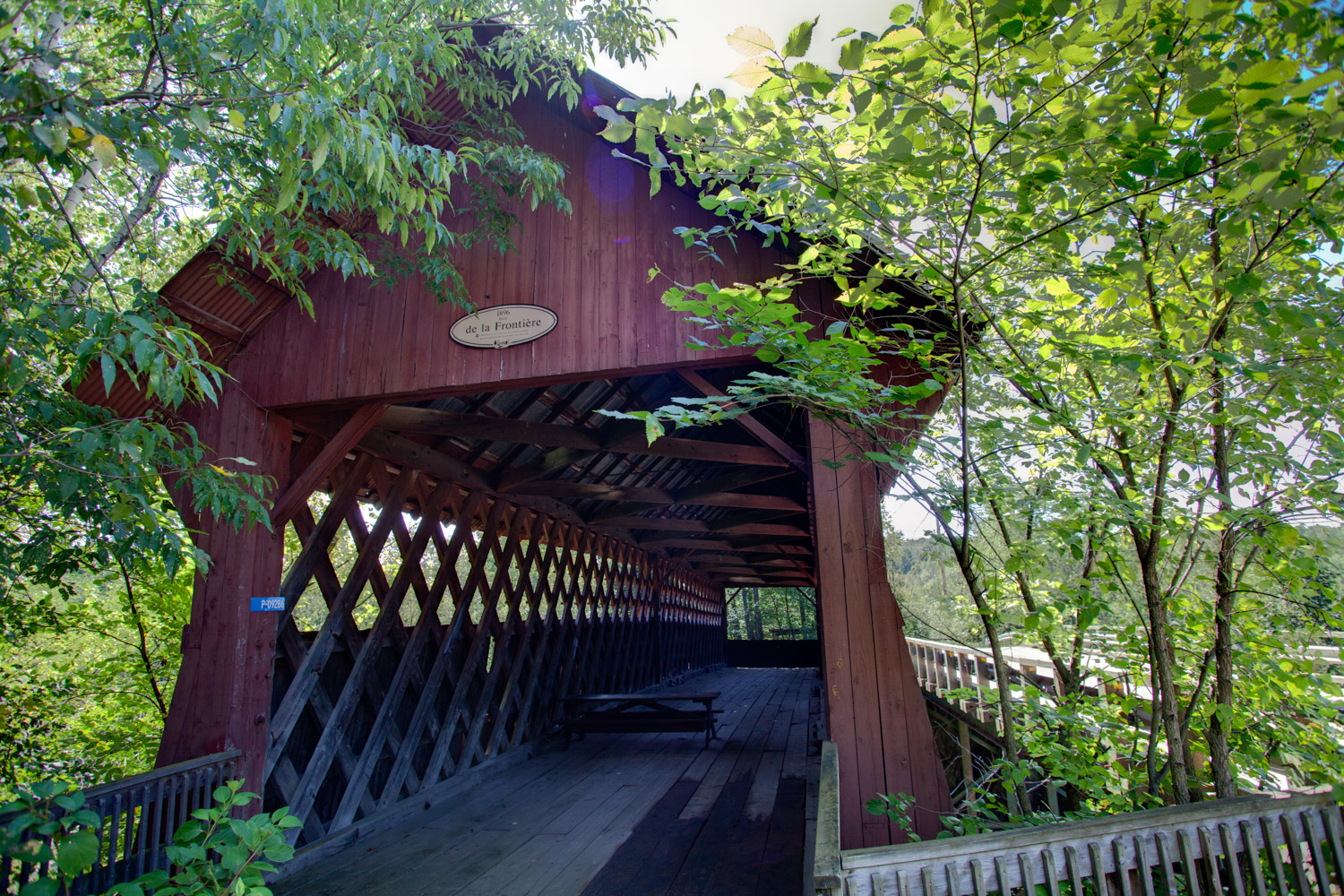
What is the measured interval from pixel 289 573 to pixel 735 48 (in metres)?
4.11

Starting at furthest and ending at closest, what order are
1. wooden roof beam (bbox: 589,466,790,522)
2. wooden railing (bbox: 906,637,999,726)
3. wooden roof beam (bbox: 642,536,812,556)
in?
1. wooden roof beam (bbox: 642,536,812,556)
2. wooden roof beam (bbox: 589,466,790,522)
3. wooden railing (bbox: 906,637,999,726)

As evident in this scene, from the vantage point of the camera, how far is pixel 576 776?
5.95 metres

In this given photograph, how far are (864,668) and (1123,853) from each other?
1.40 meters

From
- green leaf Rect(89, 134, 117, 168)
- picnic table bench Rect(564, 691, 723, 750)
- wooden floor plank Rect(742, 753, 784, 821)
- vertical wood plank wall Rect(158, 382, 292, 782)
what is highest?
green leaf Rect(89, 134, 117, 168)

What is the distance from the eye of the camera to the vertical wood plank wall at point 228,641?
355cm

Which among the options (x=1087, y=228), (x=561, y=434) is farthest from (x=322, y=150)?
(x=561, y=434)

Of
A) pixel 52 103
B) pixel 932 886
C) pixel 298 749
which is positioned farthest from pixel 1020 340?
pixel 298 749

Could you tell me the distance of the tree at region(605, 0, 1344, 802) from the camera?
1.55 metres

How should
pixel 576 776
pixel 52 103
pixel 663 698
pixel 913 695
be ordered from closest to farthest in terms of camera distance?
pixel 52 103
pixel 913 695
pixel 576 776
pixel 663 698

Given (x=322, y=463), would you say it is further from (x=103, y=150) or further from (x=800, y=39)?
(x=800, y=39)

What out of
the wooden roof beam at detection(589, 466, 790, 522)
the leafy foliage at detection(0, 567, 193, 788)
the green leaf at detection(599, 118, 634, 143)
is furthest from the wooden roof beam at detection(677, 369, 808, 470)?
the leafy foliage at detection(0, 567, 193, 788)

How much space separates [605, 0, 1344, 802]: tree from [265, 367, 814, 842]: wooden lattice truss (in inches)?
88.7

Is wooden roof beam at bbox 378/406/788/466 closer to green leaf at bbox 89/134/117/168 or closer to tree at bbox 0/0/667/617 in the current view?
tree at bbox 0/0/667/617

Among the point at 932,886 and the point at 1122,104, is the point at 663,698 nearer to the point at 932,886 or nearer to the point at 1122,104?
the point at 932,886
